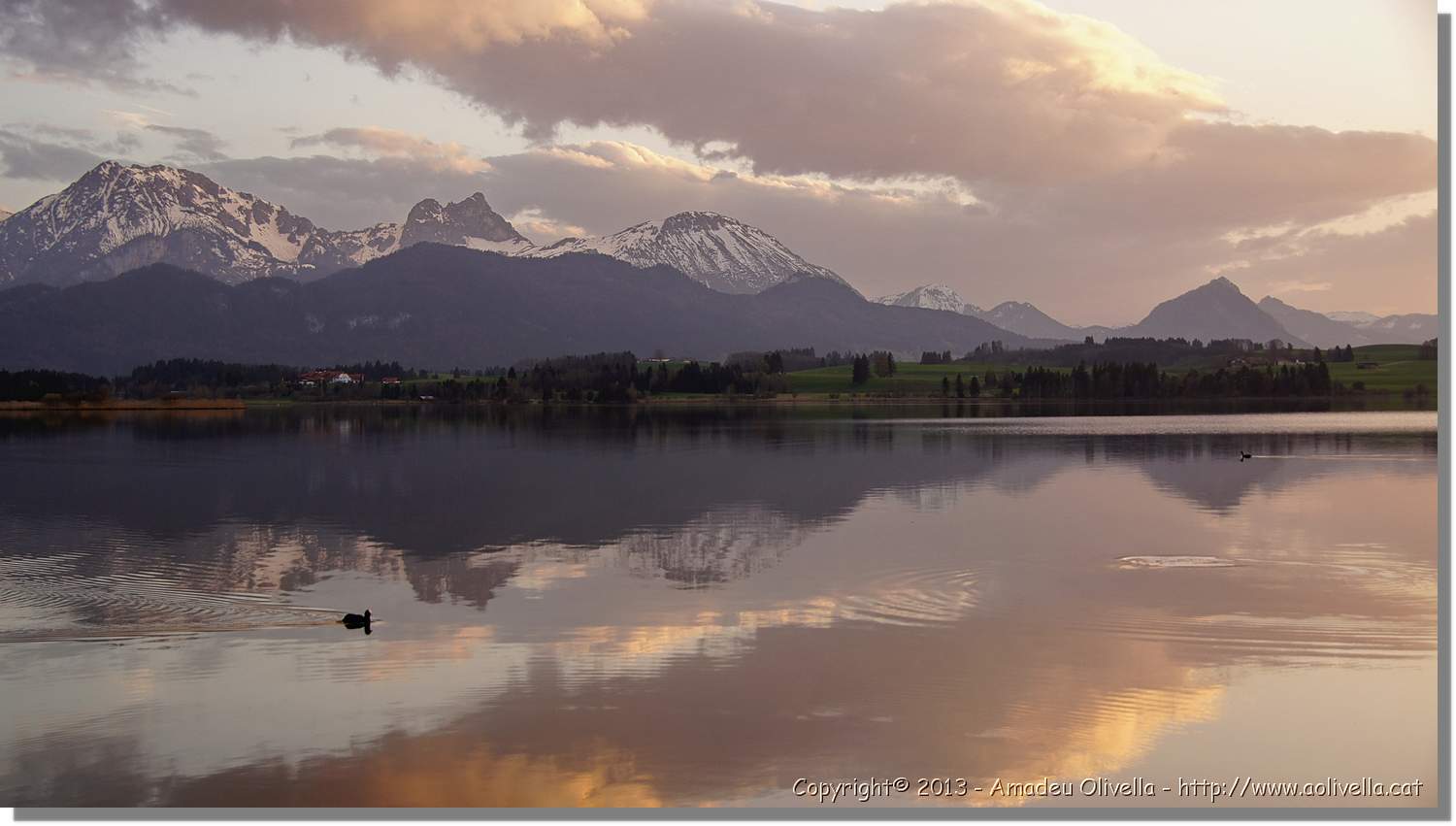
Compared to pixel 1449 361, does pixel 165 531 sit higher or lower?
lower

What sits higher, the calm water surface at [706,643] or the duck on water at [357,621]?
the duck on water at [357,621]

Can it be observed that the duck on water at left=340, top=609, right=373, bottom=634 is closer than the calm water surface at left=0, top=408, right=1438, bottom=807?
No

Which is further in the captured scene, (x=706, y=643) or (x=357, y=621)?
(x=357, y=621)

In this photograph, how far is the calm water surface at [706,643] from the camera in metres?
17.9

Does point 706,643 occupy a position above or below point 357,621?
below

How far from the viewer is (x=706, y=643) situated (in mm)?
25219

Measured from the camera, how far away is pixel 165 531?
44219 millimetres

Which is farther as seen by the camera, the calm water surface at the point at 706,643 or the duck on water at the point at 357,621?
the duck on water at the point at 357,621

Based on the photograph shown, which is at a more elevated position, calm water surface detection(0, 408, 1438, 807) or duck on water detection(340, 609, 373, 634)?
duck on water detection(340, 609, 373, 634)

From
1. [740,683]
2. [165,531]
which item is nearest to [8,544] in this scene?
[165,531]

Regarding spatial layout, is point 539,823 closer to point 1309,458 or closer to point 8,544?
point 8,544

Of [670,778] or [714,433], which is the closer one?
[670,778]

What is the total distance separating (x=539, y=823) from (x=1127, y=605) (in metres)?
18.3

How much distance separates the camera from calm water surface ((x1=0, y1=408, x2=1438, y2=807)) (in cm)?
1788
